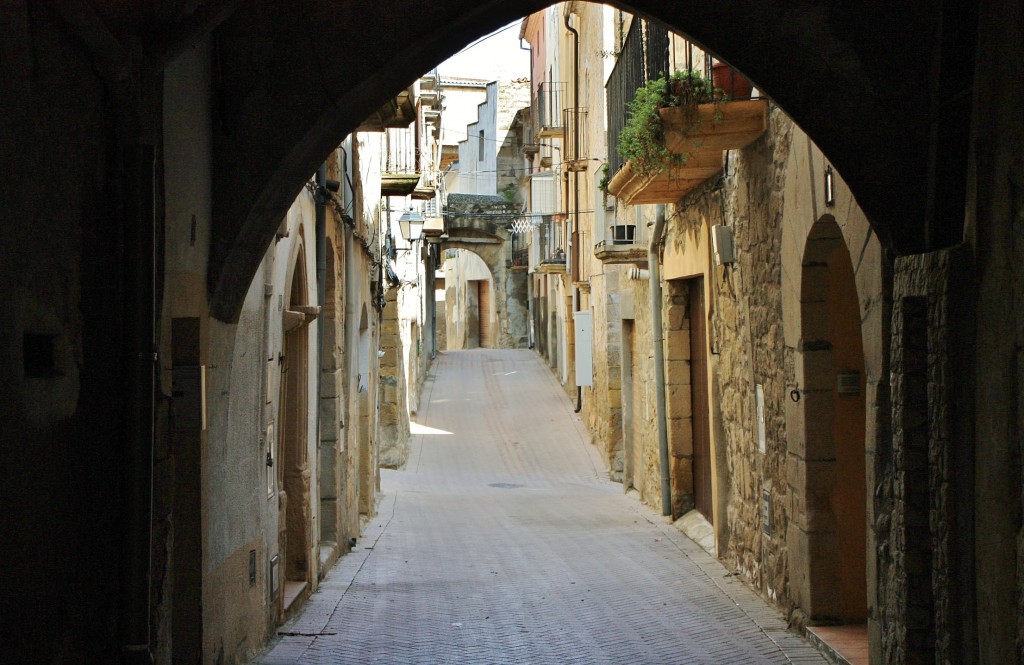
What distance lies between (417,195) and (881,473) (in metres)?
14.2

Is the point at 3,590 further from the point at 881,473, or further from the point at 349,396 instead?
the point at 349,396

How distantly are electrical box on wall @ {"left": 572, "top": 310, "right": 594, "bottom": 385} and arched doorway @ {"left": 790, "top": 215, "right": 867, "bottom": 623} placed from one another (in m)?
12.9

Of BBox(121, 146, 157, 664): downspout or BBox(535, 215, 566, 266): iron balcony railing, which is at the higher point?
BBox(535, 215, 566, 266): iron balcony railing

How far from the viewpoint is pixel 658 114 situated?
26.9 ft

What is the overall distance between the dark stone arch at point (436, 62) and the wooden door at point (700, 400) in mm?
5650

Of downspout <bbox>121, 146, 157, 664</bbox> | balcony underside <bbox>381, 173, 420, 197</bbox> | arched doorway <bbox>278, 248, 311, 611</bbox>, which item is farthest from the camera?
balcony underside <bbox>381, 173, 420, 197</bbox>

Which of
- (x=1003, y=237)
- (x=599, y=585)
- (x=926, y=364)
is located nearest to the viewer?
(x=1003, y=237)

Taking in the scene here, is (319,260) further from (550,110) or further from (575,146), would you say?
(550,110)

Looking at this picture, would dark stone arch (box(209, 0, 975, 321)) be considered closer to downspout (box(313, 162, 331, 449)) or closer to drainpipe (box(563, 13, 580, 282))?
downspout (box(313, 162, 331, 449))

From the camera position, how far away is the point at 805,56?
18.5 feet

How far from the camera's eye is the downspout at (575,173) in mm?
22219

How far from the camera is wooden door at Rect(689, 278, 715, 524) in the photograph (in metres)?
11.6

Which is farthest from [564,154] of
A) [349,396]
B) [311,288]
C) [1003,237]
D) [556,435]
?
[1003,237]

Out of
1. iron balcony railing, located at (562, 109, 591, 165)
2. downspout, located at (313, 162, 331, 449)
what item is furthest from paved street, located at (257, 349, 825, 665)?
iron balcony railing, located at (562, 109, 591, 165)
